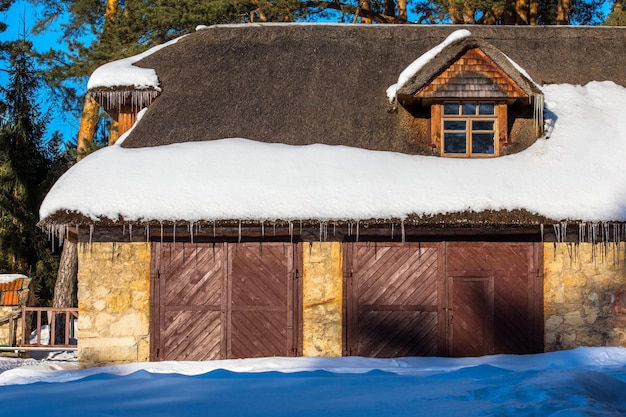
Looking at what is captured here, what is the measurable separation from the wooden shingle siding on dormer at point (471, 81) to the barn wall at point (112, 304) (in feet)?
17.5

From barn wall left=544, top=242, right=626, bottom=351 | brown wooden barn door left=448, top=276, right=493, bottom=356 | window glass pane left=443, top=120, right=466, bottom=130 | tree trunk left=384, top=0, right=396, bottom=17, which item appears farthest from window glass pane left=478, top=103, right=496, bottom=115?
tree trunk left=384, top=0, right=396, bottom=17

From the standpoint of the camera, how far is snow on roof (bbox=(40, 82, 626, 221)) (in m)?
9.91

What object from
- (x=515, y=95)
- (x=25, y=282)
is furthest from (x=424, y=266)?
(x=25, y=282)

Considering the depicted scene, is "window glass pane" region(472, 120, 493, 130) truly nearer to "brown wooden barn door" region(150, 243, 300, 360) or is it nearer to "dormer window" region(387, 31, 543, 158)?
"dormer window" region(387, 31, 543, 158)

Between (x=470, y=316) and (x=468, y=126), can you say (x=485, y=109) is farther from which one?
(x=470, y=316)

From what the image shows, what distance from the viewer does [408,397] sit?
23.6 feet

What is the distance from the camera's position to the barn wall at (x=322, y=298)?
1042 centimetres

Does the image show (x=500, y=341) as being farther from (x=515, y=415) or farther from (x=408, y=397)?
(x=515, y=415)

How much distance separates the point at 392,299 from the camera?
10.5m

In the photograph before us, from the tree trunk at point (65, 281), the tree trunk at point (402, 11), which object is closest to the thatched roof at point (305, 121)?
the tree trunk at point (402, 11)

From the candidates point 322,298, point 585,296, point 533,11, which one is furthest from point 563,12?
point 322,298

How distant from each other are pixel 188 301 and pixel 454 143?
16.7 ft

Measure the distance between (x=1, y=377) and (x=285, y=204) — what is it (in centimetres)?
449

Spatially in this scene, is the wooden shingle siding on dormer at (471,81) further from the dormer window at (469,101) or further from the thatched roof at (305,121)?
the thatched roof at (305,121)
